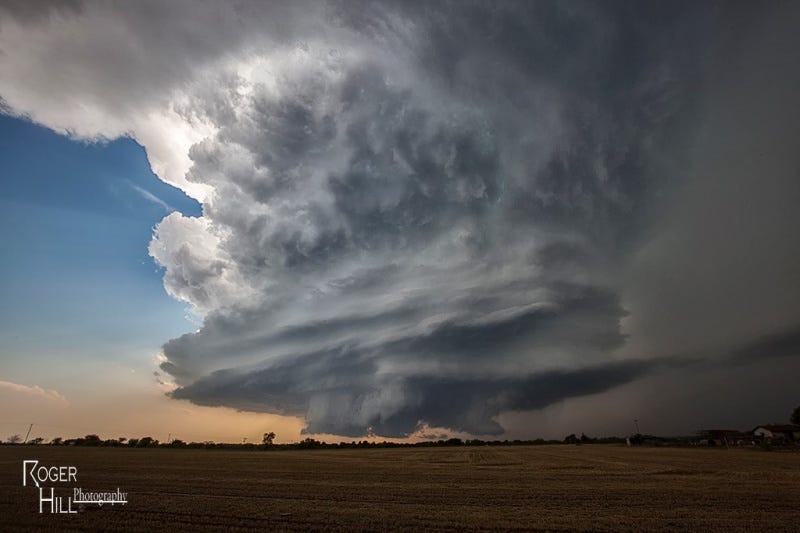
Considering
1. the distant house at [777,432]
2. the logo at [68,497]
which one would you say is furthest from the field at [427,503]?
the distant house at [777,432]

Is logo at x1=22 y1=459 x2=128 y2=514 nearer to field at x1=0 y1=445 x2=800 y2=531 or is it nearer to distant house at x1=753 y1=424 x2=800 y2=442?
field at x1=0 y1=445 x2=800 y2=531

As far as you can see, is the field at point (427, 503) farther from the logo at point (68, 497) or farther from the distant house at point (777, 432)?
the distant house at point (777, 432)

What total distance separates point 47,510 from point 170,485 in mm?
11106

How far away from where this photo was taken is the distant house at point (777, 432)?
131 m

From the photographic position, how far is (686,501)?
24.6 meters

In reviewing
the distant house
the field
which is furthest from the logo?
the distant house

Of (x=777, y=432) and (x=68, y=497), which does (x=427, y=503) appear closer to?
(x=68, y=497)

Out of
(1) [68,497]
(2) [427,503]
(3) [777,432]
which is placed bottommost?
(2) [427,503]

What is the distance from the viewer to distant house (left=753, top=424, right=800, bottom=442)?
431 feet

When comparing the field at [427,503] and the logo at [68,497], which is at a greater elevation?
the logo at [68,497]

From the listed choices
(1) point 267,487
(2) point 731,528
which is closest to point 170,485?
(1) point 267,487

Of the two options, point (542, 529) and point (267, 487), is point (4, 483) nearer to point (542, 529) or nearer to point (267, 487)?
point (267, 487)

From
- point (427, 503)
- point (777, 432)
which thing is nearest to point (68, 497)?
point (427, 503)

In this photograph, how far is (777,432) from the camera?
5394 inches
